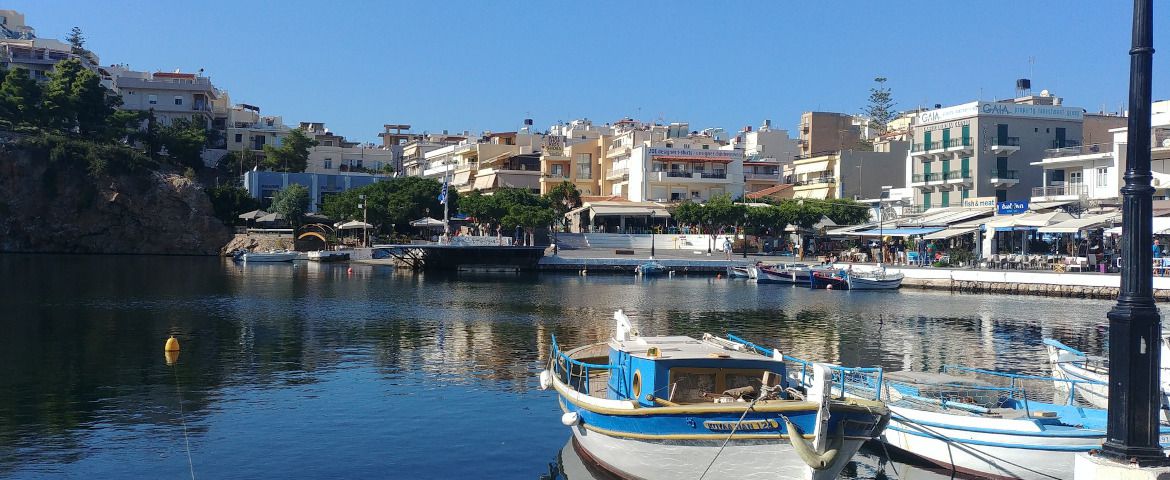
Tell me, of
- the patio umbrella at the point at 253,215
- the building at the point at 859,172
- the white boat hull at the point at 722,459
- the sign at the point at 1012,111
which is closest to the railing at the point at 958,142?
the sign at the point at 1012,111

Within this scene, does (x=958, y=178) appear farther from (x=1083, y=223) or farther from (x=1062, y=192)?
(x=1083, y=223)

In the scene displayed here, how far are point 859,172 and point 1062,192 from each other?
28.1 meters

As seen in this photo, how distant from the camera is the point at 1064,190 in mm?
64500

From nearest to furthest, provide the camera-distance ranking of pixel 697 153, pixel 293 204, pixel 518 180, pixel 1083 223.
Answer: pixel 1083 223 → pixel 293 204 → pixel 697 153 → pixel 518 180

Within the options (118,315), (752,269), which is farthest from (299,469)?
(752,269)

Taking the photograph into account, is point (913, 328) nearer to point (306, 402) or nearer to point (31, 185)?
point (306, 402)

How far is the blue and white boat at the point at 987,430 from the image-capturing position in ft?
47.0

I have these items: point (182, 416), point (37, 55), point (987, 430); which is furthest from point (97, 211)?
point (987, 430)

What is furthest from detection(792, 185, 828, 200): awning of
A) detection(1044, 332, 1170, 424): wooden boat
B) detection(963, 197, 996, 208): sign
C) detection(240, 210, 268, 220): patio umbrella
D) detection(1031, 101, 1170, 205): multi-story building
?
detection(1044, 332, 1170, 424): wooden boat

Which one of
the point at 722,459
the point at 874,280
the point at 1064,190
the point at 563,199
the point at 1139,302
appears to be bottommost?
the point at 722,459

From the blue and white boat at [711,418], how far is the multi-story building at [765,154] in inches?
3450

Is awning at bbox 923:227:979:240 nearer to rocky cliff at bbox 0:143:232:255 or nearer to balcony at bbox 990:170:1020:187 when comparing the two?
balcony at bbox 990:170:1020:187

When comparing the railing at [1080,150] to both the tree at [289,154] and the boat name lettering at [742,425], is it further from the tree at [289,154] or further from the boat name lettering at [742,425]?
the tree at [289,154]

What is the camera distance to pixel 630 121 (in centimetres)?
12219
